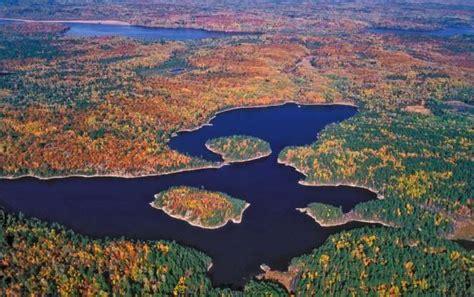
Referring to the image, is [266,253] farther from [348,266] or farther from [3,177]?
[3,177]

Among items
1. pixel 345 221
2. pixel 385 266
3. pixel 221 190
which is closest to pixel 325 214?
pixel 345 221

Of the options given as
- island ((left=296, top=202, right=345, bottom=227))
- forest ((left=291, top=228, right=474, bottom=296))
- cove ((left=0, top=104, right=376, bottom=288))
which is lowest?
cove ((left=0, top=104, right=376, bottom=288))

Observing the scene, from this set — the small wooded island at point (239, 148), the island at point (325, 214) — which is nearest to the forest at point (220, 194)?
the island at point (325, 214)

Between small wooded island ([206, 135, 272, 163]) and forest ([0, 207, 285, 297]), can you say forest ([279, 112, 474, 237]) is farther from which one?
forest ([0, 207, 285, 297])

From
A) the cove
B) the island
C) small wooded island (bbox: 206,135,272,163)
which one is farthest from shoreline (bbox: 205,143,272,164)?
the island

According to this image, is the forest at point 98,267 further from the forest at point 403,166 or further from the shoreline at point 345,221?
the forest at point 403,166

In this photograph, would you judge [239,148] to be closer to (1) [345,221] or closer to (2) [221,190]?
(2) [221,190]
